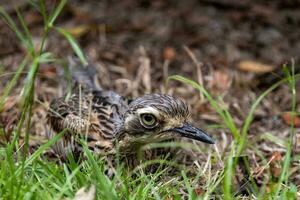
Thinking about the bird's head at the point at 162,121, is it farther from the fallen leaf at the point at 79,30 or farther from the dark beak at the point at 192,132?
the fallen leaf at the point at 79,30

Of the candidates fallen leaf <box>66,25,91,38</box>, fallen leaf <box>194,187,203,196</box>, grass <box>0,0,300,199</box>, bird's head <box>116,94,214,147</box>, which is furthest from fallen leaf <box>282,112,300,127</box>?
fallen leaf <box>66,25,91,38</box>

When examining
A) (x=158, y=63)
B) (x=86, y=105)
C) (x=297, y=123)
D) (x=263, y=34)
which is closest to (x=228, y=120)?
(x=86, y=105)

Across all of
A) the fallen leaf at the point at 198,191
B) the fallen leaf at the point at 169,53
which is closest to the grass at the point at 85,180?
the fallen leaf at the point at 198,191

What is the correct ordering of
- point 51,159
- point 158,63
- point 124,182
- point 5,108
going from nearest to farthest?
point 124,182
point 51,159
point 5,108
point 158,63

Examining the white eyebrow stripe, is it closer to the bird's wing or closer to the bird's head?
the bird's head

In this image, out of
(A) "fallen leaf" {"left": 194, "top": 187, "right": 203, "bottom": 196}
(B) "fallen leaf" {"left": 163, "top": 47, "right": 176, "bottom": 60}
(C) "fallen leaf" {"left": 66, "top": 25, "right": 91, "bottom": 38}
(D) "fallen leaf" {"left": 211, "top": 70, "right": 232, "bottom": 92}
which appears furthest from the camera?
(C) "fallen leaf" {"left": 66, "top": 25, "right": 91, "bottom": 38}

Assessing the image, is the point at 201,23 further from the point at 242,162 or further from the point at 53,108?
the point at 242,162

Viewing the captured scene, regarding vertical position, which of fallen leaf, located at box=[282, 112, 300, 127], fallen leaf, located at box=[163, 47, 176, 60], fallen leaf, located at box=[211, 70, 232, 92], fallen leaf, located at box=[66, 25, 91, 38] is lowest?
fallen leaf, located at box=[282, 112, 300, 127]
